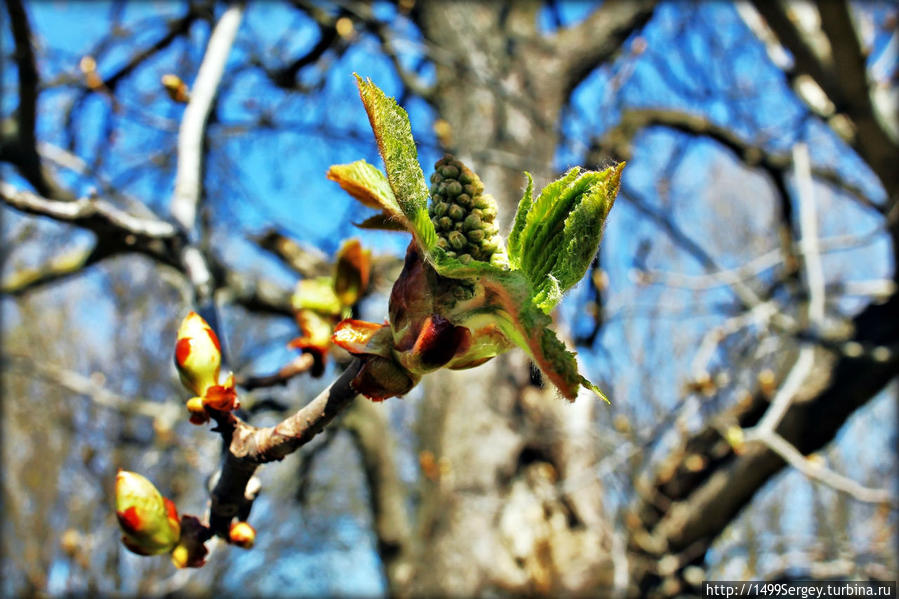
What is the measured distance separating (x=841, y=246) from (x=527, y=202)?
7.17 feet

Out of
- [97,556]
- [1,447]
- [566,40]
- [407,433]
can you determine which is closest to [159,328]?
[1,447]

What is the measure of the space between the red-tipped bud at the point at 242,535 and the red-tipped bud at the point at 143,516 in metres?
0.05

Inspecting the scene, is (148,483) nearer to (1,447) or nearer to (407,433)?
(407,433)

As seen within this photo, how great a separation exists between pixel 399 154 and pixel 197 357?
30 cm

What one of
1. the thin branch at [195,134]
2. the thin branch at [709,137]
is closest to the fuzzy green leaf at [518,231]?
the thin branch at [195,134]

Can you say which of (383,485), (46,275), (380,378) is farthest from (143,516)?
(383,485)

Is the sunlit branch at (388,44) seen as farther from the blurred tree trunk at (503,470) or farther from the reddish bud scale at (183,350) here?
the reddish bud scale at (183,350)

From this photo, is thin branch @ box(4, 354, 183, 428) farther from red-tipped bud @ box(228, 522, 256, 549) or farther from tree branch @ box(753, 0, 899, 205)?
tree branch @ box(753, 0, 899, 205)

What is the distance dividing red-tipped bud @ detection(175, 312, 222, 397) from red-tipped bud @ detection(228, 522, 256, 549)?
15 cm

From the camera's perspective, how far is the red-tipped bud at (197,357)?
0.63 m

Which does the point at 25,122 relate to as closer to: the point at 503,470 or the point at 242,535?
the point at 242,535

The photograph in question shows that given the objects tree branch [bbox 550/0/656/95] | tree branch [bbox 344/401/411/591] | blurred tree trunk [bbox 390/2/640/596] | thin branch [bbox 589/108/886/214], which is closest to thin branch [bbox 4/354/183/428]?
tree branch [bbox 344/401/411/591]

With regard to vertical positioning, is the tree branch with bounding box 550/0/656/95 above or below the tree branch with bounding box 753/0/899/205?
above

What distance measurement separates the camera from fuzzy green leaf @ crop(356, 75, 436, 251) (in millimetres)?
460
